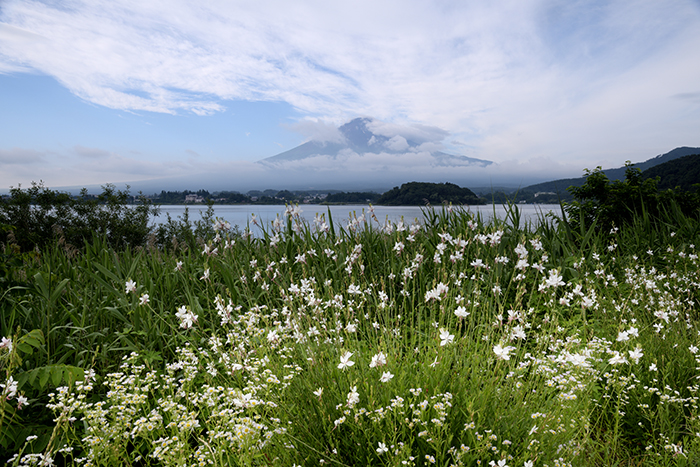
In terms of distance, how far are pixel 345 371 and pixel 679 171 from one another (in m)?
21.2

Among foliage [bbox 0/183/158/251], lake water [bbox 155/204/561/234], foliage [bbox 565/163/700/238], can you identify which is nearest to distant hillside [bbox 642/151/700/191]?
foliage [bbox 565/163/700/238]

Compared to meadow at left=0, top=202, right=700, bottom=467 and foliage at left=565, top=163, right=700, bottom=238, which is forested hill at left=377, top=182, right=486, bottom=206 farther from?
foliage at left=565, top=163, right=700, bottom=238

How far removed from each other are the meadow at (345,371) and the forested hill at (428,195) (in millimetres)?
1717

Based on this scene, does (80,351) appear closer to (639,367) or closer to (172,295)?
(172,295)

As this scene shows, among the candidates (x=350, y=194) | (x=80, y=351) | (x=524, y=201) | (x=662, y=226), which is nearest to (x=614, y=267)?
(x=524, y=201)

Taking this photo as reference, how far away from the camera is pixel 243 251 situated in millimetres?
5895

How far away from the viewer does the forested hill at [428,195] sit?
7684mm

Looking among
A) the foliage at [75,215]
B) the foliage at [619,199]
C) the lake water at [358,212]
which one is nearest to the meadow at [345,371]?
the lake water at [358,212]

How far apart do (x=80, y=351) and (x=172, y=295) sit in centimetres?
115

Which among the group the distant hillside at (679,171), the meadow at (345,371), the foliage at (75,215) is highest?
the distant hillside at (679,171)

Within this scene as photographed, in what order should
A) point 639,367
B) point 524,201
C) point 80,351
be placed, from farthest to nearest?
point 524,201 → point 80,351 → point 639,367

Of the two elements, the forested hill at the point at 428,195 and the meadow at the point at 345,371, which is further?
the forested hill at the point at 428,195

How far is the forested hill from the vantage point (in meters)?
7.68

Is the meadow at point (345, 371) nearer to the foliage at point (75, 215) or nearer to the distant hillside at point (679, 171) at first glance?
the foliage at point (75, 215)
